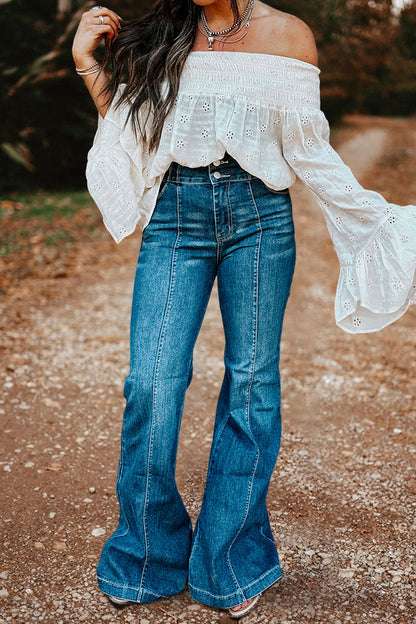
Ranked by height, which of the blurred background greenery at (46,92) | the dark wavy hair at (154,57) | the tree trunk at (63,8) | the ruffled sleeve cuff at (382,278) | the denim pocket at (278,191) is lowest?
the blurred background greenery at (46,92)

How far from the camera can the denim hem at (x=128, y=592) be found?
7.64 feet

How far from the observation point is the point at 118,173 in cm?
219

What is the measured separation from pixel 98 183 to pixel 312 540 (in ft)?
5.86

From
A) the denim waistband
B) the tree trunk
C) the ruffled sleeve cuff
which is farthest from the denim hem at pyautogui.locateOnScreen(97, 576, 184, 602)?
the tree trunk

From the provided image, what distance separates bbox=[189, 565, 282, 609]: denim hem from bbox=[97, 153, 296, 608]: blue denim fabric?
2cm

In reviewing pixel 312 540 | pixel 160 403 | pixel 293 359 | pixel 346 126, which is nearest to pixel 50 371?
pixel 293 359

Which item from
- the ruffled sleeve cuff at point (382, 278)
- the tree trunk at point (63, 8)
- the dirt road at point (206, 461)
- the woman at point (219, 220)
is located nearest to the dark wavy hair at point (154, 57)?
the woman at point (219, 220)

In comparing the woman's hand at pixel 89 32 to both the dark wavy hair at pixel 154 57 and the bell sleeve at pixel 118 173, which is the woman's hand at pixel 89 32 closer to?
the dark wavy hair at pixel 154 57

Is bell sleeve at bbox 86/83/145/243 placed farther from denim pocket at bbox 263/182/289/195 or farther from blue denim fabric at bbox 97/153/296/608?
denim pocket at bbox 263/182/289/195

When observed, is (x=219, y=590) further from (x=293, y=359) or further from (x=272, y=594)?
(x=293, y=359)

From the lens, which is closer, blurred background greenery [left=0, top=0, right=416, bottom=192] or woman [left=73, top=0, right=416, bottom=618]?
woman [left=73, top=0, right=416, bottom=618]

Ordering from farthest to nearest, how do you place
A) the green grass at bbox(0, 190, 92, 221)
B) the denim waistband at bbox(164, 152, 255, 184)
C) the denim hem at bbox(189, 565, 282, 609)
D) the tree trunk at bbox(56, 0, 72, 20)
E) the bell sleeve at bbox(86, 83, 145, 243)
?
1. the tree trunk at bbox(56, 0, 72, 20)
2. the green grass at bbox(0, 190, 92, 221)
3. the denim hem at bbox(189, 565, 282, 609)
4. the bell sleeve at bbox(86, 83, 145, 243)
5. the denim waistband at bbox(164, 152, 255, 184)

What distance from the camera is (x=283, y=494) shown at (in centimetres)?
327

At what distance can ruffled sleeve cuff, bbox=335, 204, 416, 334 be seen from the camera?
84.4 inches
